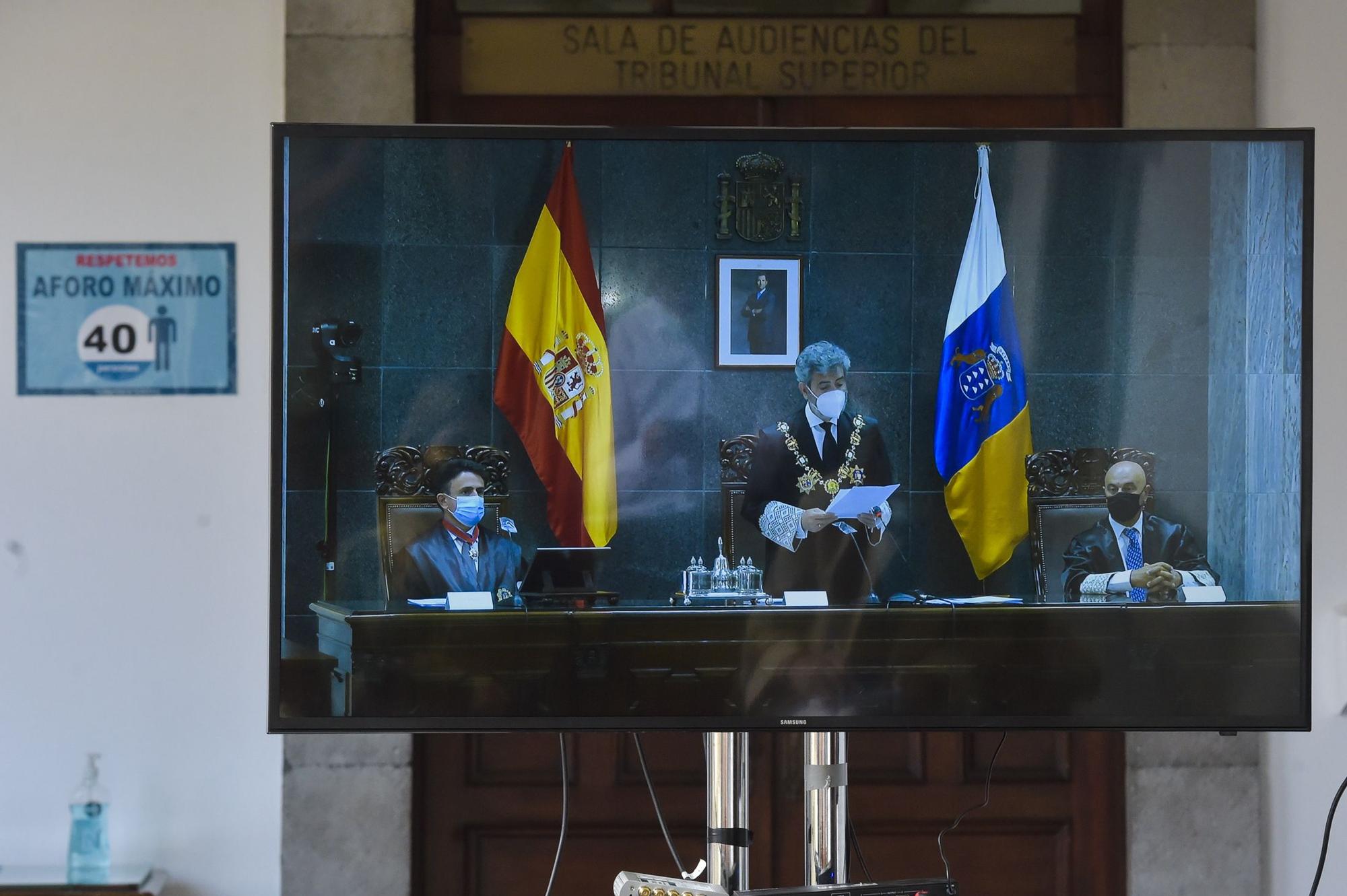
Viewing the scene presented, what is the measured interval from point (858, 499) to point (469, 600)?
0.78m

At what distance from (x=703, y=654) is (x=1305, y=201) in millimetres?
1460

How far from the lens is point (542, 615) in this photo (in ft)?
→ 7.49

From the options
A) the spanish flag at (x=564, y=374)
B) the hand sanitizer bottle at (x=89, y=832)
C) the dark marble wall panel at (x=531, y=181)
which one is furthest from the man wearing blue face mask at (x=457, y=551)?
the hand sanitizer bottle at (x=89, y=832)

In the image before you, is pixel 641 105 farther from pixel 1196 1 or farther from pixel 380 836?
pixel 380 836

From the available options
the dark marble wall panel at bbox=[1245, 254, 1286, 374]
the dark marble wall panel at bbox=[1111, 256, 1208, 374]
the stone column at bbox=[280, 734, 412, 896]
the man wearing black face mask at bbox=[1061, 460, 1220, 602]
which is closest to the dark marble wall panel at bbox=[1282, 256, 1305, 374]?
the dark marble wall panel at bbox=[1245, 254, 1286, 374]

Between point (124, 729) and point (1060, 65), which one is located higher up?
point (1060, 65)

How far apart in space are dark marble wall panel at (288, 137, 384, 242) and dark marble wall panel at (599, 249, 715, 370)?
465 millimetres

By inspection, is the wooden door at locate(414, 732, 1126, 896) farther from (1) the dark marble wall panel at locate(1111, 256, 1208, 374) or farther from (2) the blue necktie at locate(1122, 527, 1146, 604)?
(1) the dark marble wall panel at locate(1111, 256, 1208, 374)

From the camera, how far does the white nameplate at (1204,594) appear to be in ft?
7.57

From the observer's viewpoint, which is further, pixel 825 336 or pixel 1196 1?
pixel 1196 1

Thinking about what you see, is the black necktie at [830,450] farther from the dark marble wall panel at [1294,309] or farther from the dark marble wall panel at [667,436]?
the dark marble wall panel at [1294,309]

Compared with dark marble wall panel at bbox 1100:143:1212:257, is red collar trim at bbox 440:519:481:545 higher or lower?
lower

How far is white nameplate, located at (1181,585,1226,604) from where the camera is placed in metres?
2.31

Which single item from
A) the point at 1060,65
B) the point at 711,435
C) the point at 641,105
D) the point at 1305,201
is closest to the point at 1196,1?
the point at 1060,65
